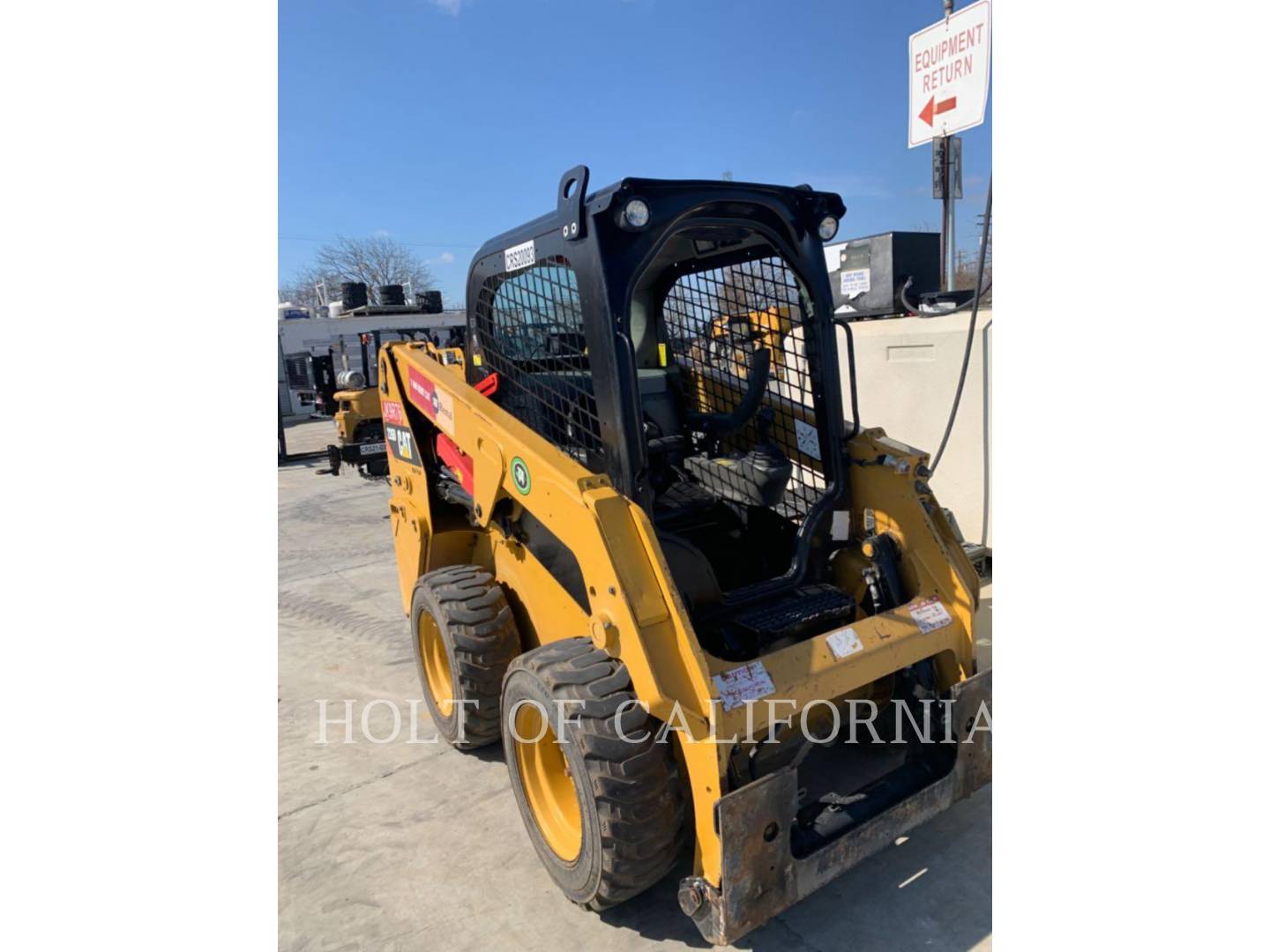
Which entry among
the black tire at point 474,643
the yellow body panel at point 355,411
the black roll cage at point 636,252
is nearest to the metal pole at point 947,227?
the black roll cage at point 636,252

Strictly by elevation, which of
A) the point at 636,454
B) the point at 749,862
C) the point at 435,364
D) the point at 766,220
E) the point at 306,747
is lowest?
the point at 306,747

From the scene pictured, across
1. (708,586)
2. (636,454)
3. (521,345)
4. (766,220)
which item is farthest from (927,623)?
(521,345)

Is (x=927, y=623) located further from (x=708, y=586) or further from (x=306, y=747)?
(x=306, y=747)

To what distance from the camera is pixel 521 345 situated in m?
3.18

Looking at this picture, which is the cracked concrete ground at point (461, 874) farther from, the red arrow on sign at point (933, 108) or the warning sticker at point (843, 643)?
the red arrow on sign at point (933, 108)

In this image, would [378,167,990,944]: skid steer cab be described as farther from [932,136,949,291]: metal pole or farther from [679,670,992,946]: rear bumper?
[932,136,949,291]: metal pole

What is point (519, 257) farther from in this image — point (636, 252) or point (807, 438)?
point (807, 438)

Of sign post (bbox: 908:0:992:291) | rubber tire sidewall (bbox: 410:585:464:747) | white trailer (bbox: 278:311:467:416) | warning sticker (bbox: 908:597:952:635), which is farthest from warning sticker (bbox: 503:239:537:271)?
white trailer (bbox: 278:311:467:416)

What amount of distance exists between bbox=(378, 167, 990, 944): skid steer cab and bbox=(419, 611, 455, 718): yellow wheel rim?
2cm

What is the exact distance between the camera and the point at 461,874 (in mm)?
2723

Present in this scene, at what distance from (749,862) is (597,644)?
0.74 metres

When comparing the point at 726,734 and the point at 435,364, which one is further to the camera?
the point at 435,364

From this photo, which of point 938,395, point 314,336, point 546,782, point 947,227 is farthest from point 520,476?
point 314,336

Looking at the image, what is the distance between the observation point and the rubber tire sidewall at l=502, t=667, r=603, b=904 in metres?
2.27
